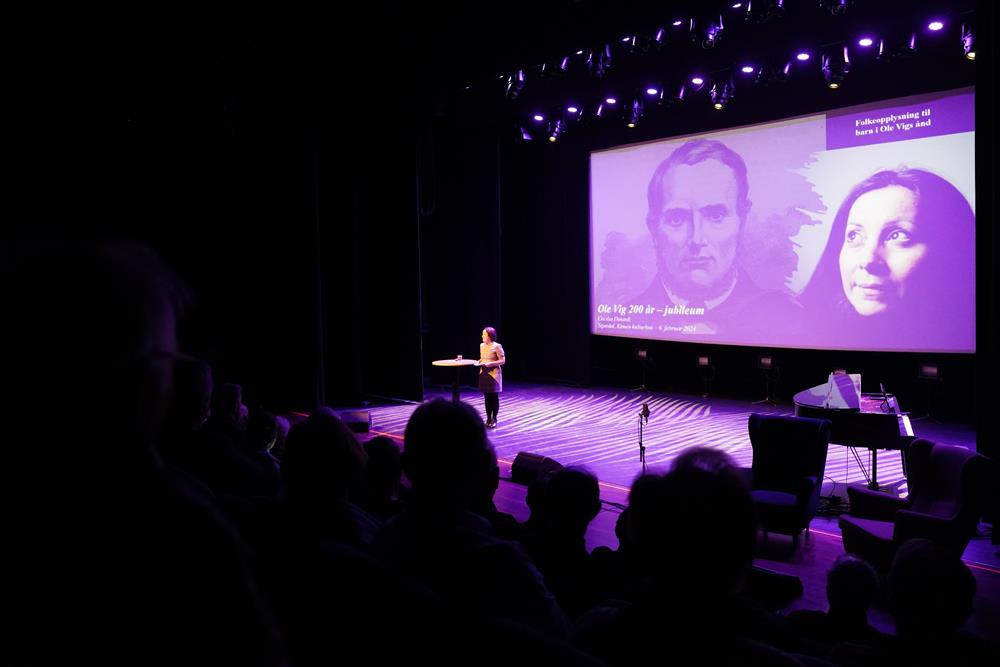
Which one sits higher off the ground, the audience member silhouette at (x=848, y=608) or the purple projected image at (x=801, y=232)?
the purple projected image at (x=801, y=232)

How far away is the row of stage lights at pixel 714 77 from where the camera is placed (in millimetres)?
7156

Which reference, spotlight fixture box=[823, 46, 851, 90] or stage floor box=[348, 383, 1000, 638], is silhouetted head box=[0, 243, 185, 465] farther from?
spotlight fixture box=[823, 46, 851, 90]

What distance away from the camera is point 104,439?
2.19 feet

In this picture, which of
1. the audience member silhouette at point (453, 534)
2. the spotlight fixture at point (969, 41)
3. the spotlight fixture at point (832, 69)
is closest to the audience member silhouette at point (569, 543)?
the audience member silhouette at point (453, 534)

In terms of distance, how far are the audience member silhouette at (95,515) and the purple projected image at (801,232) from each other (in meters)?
10.4

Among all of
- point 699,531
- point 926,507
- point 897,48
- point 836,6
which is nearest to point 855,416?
point 926,507

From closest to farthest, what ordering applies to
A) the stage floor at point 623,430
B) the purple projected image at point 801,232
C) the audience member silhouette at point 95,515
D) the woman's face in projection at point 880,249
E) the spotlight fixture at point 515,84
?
the audience member silhouette at point 95,515, the stage floor at point 623,430, the spotlight fixture at point 515,84, the purple projected image at point 801,232, the woman's face in projection at point 880,249

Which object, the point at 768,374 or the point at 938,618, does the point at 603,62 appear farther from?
the point at 938,618

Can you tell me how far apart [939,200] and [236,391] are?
29.5 feet

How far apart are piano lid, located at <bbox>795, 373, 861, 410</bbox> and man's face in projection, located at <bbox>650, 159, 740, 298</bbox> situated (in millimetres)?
4903

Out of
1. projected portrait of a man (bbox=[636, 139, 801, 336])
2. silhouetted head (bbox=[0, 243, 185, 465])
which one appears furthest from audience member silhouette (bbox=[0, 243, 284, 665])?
projected portrait of a man (bbox=[636, 139, 801, 336])

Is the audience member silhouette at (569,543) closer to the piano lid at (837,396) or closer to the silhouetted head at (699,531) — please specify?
the silhouetted head at (699,531)

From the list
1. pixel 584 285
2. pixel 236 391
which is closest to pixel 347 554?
pixel 236 391

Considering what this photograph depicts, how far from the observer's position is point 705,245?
11391mm
